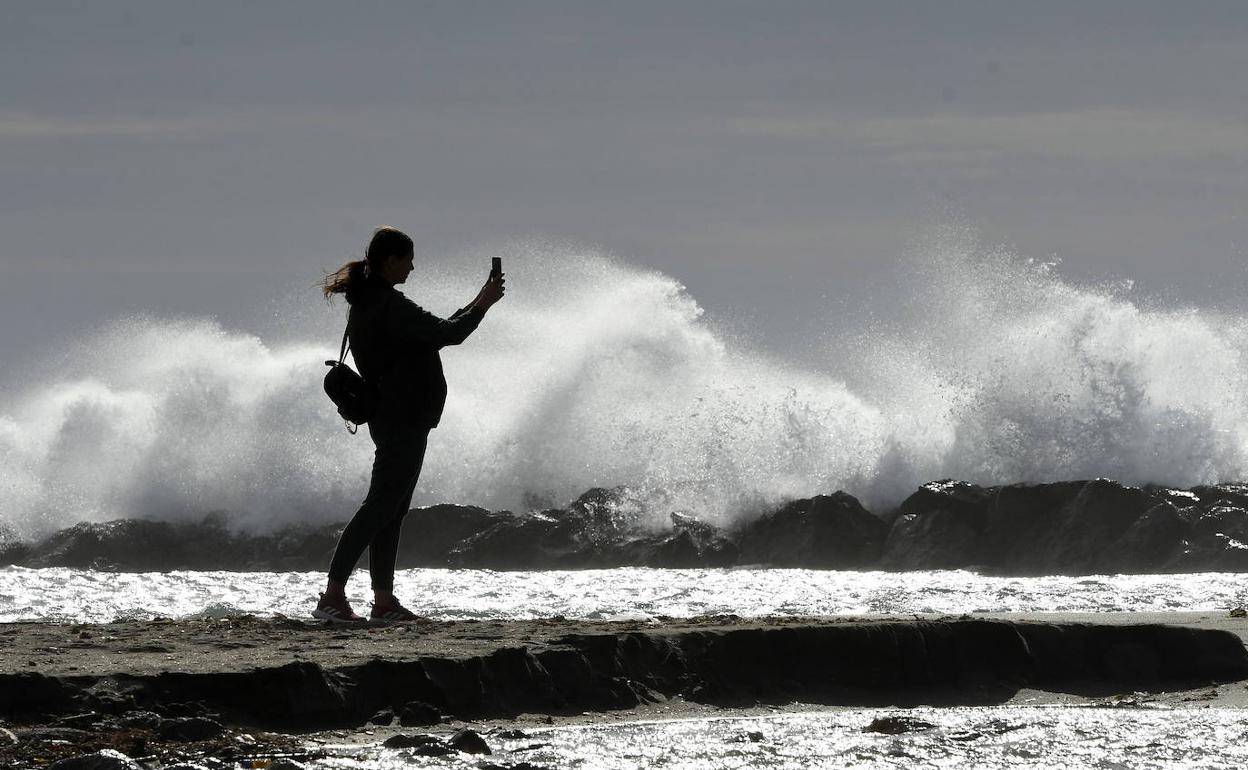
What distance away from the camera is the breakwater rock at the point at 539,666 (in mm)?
4262

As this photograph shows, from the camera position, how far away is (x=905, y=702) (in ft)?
17.7

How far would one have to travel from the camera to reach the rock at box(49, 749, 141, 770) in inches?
139

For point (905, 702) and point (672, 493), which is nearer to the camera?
point (905, 702)

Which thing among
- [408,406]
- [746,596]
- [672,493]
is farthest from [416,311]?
[672,493]

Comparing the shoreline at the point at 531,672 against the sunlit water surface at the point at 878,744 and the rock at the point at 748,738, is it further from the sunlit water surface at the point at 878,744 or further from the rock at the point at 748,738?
the rock at the point at 748,738

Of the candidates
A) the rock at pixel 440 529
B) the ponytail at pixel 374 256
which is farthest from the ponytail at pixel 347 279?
the rock at pixel 440 529

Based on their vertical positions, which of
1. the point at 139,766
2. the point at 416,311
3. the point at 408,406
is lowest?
the point at 139,766

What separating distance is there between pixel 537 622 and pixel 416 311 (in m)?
1.32

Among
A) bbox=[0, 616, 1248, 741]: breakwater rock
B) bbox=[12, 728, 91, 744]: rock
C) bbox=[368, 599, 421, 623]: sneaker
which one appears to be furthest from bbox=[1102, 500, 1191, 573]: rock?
bbox=[12, 728, 91, 744]: rock

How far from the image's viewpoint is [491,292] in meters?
5.76

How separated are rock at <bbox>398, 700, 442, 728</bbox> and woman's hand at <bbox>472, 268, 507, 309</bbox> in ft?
5.59

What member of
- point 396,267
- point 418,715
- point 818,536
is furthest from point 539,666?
point 818,536

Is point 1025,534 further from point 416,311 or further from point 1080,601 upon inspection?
point 416,311

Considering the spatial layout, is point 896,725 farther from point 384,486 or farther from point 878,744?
point 384,486
